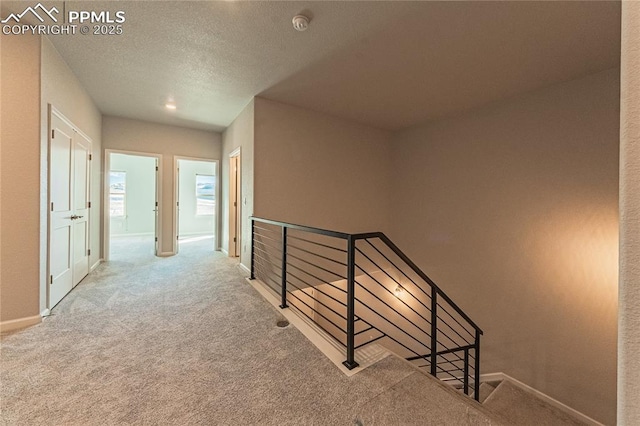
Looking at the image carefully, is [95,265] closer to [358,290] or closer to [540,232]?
[358,290]

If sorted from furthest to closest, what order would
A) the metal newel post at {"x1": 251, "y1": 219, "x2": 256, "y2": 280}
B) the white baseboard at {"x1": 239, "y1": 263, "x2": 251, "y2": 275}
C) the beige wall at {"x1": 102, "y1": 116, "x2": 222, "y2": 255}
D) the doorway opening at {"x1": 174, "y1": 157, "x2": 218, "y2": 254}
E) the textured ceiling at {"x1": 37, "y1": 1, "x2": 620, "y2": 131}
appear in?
the doorway opening at {"x1": 174, "y1": 157, "x2": 218, "y2": 254} < the beige wall at {"x1": 102, "y1": 116, "x2": 222, "y2": 255} < the white baseboard at {"x1": 239, "y1": 263, "x2": 251, "y2": 275} < the metal newel post at {"x1": 251, "y1": 219, "x2": 256, "y2": 280} < the textured ceiling at {"x1": 37, "y1": 1, "x2": 620, "y2": 131}

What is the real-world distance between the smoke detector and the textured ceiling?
0.05 m

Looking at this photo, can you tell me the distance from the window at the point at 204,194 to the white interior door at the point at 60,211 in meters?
5.23

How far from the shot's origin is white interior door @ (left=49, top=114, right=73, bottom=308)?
2447 millimetres

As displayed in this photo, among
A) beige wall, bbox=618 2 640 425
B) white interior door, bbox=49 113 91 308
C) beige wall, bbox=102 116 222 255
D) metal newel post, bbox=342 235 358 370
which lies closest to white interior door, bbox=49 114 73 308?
white interior door, bbox=49 113 91 308

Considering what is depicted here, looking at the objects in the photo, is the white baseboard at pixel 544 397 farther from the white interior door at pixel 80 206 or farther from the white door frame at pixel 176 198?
the white interior door at pixel 80 206

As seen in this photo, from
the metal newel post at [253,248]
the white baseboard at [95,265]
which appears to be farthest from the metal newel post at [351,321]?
the white baseboard at [95,265]

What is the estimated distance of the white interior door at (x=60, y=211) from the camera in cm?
245

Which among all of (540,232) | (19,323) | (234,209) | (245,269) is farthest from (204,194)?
(540,232)

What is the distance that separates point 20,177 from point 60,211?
0.65m

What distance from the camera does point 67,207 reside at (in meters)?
2.79

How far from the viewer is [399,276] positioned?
209 inches

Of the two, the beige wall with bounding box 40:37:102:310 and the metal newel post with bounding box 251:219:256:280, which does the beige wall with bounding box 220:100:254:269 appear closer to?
the metal newel post with bounding box 251:219:256:280

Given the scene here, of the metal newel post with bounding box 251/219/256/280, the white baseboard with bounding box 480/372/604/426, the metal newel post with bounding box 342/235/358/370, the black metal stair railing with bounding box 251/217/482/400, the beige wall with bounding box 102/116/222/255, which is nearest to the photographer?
the metal newel post with bounding box 342/235/358/370
